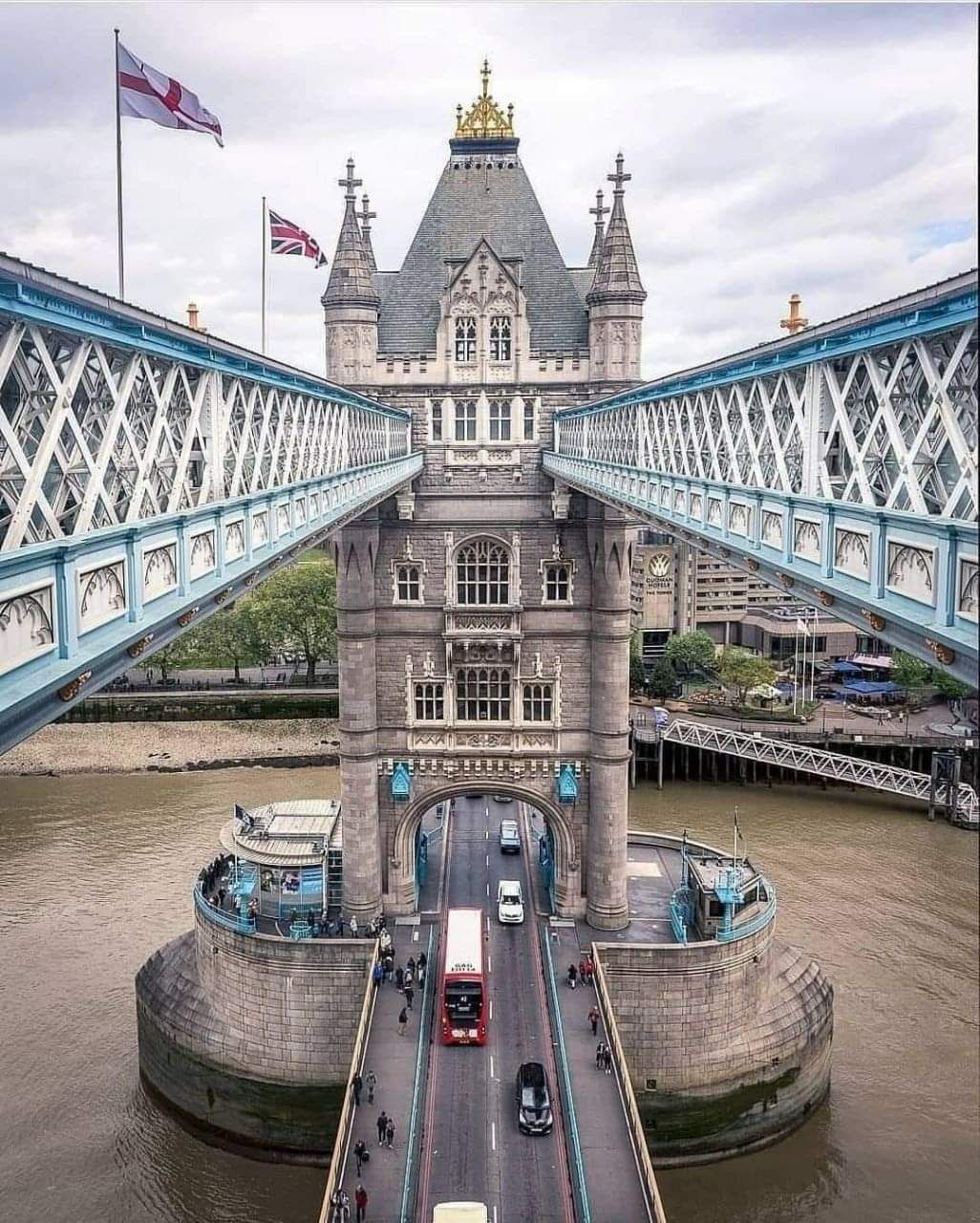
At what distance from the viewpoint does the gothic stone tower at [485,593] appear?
37750mm

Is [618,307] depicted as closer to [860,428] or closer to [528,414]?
[528,414]

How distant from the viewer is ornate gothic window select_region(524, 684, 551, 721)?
38594 mm

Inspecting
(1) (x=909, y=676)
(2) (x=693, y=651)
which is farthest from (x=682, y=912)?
(2) (x=693, y=651)

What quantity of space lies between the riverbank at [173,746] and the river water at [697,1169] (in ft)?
38.2

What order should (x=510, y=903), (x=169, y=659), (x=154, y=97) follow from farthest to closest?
1. (x=169, y=659)
2. (x=510, y=903)
3. (x=154, y=97)

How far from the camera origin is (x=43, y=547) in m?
10.7

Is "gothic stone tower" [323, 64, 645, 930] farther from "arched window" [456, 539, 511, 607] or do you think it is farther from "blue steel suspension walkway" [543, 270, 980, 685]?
"blue steel suspension walkway" [543, 270, 980, 685]

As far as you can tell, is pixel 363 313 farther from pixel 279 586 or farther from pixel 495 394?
pixel 279 586

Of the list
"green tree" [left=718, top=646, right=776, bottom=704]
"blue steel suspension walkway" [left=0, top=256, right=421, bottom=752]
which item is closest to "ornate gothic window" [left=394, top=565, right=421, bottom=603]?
"blue steel suspension walkway" [left=0, top=256, right=421, bottom=752]

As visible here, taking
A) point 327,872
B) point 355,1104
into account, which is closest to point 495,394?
point 327,872

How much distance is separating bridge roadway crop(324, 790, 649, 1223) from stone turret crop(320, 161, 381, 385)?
1886 cm

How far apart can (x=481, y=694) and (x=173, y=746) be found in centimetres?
3816

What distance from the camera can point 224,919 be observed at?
112ft

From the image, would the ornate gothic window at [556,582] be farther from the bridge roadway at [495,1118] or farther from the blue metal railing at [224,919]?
the blue metal railing at [224,919]
